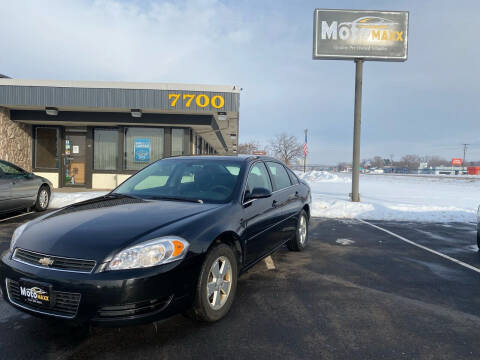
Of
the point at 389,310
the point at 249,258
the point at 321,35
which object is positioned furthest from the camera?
the point at 321,35

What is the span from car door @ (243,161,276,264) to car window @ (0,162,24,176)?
245 inches

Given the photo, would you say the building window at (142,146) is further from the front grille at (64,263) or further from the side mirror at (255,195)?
the front grille at (64,263)

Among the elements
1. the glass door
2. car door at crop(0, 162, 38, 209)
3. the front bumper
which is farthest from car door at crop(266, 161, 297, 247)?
the glass door

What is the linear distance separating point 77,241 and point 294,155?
1947 inches

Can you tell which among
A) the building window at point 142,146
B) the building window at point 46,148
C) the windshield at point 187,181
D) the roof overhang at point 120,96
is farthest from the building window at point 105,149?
the windshield at point 187,181

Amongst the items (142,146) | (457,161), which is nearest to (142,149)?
(142,146)

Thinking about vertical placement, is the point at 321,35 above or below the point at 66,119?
above

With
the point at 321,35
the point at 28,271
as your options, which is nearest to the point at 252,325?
the point at 28,271

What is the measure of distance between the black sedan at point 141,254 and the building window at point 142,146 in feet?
34.9

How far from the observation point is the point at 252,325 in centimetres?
277

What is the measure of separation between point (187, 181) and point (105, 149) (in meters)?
11.8

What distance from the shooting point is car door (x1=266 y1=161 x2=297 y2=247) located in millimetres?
4219

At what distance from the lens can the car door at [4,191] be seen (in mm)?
6766

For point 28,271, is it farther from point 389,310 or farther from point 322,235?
point 322,235
